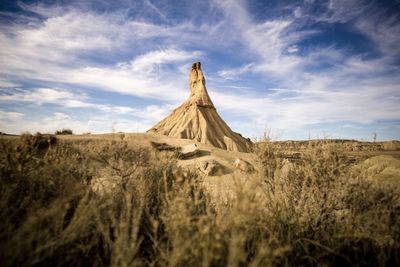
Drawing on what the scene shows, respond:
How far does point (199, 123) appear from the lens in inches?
1310

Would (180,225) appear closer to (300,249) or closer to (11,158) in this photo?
(300,249)

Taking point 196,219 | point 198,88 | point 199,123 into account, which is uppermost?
point 198,88

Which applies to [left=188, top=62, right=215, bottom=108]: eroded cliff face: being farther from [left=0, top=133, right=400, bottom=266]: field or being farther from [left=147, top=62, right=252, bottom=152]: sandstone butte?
[left=0, top=133, right=400, bottom=266]: field

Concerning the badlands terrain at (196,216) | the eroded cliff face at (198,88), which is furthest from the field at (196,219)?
the eroded cliff face at (198,88)

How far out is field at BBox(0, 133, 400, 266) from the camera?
212 centimetres

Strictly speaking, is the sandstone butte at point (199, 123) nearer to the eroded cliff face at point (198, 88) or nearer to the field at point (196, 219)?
the eroded cliff face at point (198, 88)

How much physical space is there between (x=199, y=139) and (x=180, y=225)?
1123 inches

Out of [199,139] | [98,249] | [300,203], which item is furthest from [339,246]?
[199,139]

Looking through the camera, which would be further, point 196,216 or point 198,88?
point 198,88

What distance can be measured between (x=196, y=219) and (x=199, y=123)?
99.8 ft

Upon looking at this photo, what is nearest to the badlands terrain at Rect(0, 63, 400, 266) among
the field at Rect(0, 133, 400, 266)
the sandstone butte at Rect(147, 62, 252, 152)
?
the field at Rect(0, 133, 400, 266)

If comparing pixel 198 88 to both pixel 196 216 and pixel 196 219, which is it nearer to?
pixel 196 219

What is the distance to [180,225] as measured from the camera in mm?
2266

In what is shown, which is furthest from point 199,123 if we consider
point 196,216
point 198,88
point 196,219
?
point 196,216
